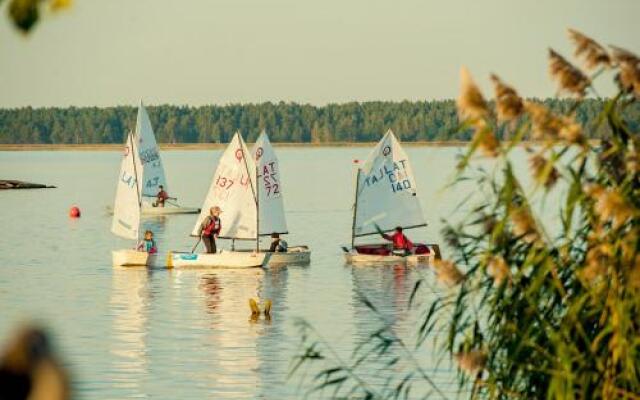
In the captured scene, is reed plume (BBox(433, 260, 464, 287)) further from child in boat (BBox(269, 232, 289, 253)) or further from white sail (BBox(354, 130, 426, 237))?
white sail (BBox(354, 130, 426, 237))

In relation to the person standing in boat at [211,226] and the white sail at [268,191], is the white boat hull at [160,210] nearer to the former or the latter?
the white sail at [268,191]

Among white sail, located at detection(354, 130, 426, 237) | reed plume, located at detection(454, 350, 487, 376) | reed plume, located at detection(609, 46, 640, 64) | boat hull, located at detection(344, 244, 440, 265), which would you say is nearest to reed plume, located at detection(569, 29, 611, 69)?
reed plume, located at detection(609, 46, 640, 64)

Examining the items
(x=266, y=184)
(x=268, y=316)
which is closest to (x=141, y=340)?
(x=268, y=316)

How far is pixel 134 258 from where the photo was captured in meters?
42.6

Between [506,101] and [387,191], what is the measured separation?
3733 cm

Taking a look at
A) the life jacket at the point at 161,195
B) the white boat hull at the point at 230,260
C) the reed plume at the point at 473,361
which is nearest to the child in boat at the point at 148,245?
the white boat hull at the point at 230,260

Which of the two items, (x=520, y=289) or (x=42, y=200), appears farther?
(x=42, y=200)

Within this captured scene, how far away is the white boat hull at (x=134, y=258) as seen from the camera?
4241 centimetres

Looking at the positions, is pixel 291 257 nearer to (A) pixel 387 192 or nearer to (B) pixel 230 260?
(B) pixel 230 260

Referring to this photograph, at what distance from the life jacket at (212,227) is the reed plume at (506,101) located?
32378 mm

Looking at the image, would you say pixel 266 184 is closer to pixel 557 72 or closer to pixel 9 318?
pixel 9 318

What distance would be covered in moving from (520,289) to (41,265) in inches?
1551

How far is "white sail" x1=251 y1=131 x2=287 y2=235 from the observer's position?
4406 centimetres

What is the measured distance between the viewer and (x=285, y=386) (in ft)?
71.4
